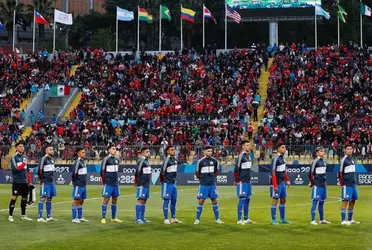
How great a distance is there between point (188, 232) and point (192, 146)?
2873 centimetres

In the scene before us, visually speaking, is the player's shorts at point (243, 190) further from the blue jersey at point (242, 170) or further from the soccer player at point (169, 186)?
the soccer player at point (169, 186)

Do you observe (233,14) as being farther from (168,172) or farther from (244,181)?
(244,181)

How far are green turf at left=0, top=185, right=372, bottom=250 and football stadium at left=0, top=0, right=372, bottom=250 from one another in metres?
0.06

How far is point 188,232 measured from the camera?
86.0 feet

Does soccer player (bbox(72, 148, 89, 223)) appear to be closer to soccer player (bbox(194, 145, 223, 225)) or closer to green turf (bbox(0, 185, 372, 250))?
green turf (bbox(0, 185, 372, 250))

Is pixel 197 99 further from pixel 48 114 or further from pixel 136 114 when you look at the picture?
pixel 48 114

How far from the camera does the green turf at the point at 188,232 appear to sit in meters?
23.3

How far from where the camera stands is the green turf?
918 inches

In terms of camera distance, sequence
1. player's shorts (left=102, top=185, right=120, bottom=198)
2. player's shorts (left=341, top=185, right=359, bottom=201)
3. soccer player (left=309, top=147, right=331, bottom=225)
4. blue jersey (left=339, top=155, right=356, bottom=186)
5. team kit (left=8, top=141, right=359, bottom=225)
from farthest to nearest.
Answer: player's shorts (left=102, top=185, right=120, bottom=198), soccer player (left=309, top=147, right=331, bottom=225), team kit (left=8, top=141, right=359, bottom=225), blue jersey (left=339, top=155, right=356, bottom=186), player's shorts (left=341, top=185, right=359, bottom=201)

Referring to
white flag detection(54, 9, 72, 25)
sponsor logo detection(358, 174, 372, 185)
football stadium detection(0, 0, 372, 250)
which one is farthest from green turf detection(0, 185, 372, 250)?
white flag detection(54, 9, 72, 25)

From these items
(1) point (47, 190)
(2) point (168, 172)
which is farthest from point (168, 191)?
(1) point (47, 190)

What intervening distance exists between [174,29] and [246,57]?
39996 mm

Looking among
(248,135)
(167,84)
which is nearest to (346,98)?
(248,135)

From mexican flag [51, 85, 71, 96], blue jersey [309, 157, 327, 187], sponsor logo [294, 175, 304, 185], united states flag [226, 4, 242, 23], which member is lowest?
sponsor logo [294, 175, 304, 185]
